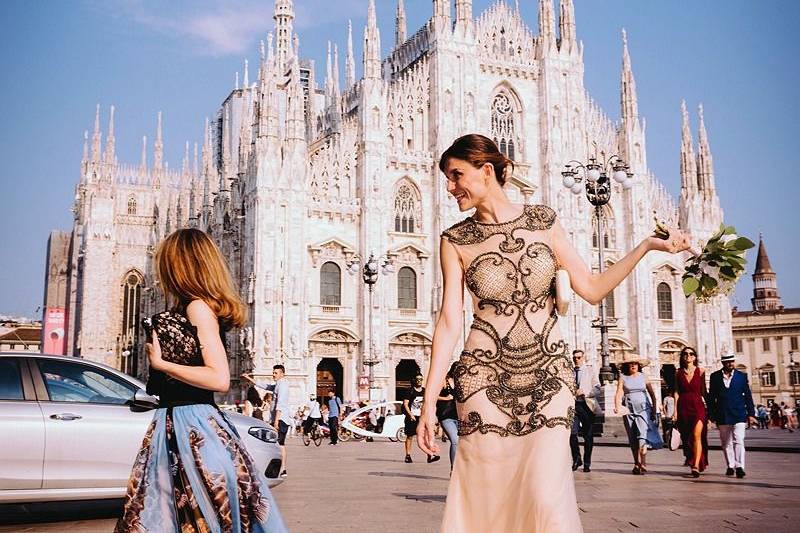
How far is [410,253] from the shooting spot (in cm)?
3762

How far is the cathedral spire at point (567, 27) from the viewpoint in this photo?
42312 millimetres

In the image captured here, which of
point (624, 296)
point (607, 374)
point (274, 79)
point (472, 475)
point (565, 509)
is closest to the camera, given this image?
point (565, 509)

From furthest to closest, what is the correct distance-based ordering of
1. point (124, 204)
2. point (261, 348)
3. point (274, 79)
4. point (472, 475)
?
point (124, 204)
point (274, 79)
point (261, 348)
point (472, 475)

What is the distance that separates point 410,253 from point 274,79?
934 centimetres

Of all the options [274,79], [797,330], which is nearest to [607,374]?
[274,79]

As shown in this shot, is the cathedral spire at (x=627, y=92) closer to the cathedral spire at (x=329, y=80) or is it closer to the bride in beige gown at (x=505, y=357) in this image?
the cathedral spire at (x=329, y=80)

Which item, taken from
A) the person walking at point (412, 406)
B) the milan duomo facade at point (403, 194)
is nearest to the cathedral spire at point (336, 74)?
the milan duomo facade at point (403, 194)

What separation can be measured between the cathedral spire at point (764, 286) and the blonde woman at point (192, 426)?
88135mm

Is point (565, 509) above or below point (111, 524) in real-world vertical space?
above

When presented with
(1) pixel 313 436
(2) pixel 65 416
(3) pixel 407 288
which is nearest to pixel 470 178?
(2) pixel 65 416

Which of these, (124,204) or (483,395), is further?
(124,204)

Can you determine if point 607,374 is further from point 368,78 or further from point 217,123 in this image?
point 217,123

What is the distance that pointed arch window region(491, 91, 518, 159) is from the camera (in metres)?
41.1

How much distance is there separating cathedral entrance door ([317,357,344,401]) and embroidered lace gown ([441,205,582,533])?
3246cm
